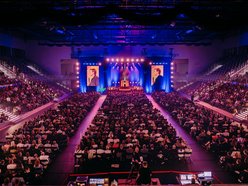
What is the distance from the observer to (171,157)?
9945 millimetres

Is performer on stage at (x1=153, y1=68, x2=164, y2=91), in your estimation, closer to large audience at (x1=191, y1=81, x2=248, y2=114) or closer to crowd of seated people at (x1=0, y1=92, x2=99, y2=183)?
large audience at (x1=191, y1=81, x2=248, y2=114)

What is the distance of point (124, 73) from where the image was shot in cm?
3534

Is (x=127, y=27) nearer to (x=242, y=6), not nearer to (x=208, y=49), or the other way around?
(x=242, y=6)

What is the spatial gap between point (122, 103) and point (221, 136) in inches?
381

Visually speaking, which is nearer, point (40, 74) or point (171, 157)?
point (171, 157)

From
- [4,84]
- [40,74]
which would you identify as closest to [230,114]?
[4,84]

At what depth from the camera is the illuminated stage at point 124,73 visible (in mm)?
34688

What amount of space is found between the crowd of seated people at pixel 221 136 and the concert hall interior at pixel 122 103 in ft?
0.16

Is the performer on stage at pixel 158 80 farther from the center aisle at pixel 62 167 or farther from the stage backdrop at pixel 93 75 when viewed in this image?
the center aisle at pixel 62 167

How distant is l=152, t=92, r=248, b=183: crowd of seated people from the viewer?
29.6 feet

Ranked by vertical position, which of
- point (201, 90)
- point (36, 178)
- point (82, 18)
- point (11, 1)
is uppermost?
point (11, 1)

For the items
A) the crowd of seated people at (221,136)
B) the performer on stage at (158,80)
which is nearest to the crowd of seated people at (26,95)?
the crowd of seated people at (221,136)

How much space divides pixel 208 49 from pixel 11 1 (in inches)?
1130

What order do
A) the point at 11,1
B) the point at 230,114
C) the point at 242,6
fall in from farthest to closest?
the point at 230,114, the point at 242,6, the point at 11,1
